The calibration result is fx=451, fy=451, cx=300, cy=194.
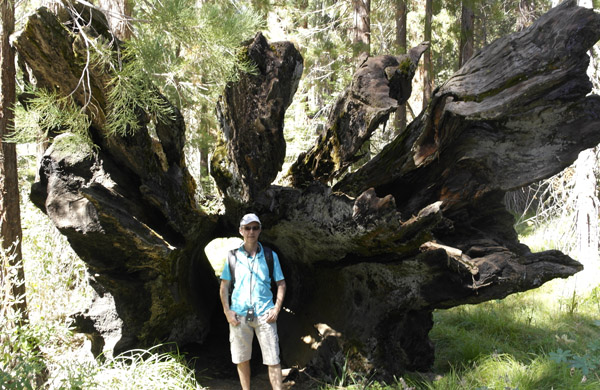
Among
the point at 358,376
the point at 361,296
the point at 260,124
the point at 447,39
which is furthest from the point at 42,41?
the point at 447,39

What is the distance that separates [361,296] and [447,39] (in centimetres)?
1325

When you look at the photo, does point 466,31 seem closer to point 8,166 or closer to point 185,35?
point 185,35

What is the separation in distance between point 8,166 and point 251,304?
3.19 metres

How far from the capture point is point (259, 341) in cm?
436

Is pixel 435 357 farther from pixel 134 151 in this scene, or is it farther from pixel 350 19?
pixel 350 19

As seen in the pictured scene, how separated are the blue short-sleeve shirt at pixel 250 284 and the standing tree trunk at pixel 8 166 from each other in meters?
2.55

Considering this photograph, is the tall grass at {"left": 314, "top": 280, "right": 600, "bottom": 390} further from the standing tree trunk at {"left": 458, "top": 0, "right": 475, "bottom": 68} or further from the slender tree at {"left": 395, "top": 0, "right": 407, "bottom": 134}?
the standing tree trunk at {"left": 458, "top": 0, "right": 475, "bottom": 68}

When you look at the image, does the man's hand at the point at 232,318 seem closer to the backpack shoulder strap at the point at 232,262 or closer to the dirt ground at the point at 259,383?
the backpack shoulder strap at the point at 232,262

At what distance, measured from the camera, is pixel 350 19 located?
37.8ft

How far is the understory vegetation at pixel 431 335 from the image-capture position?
14.5 ft

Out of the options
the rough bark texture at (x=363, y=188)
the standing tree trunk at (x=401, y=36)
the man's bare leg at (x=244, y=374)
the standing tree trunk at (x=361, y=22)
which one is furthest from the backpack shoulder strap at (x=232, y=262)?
the standing tree trunk at (x=361, y=22)

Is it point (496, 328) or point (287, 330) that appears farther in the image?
point (287, 330)

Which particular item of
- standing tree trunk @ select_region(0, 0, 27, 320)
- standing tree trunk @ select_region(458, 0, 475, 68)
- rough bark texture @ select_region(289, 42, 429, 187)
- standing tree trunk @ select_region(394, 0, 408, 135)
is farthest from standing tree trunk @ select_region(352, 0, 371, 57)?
standing tree trunk @ select_region(0, 0, 27, 320)

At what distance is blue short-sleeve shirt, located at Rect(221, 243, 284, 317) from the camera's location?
14.2 ft
